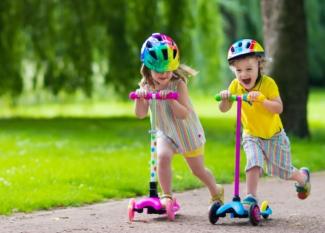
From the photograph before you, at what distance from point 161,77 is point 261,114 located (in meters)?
0.86

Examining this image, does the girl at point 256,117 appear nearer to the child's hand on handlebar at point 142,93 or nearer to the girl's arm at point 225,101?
the girl's arm at point 225,101

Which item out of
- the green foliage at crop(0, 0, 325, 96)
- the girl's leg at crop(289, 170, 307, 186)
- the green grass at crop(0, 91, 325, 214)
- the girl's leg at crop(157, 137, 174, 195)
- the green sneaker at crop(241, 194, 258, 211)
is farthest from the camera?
the green foliage at crop(0, 0, 325, 96)

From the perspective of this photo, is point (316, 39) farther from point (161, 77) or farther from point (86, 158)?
point (161, 77)

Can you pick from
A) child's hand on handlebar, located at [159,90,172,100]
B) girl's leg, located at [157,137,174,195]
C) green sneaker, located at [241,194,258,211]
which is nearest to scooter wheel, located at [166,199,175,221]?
girl's leg, located at [157,137,174,195]

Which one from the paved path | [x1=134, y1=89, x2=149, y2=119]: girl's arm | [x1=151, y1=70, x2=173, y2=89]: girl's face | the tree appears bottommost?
the paved path

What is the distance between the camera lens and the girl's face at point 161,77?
6.94 metres

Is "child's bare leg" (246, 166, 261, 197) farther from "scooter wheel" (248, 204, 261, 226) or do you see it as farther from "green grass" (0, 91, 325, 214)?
"green grass" (0, 91, 325, 214)

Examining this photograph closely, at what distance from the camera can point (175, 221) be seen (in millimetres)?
6852

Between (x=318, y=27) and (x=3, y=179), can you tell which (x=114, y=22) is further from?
(x=318, y=27)

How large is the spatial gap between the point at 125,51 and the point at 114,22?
2.12 ft

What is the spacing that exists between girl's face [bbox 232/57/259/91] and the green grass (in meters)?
2.12

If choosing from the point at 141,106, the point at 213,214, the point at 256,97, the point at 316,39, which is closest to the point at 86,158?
the point at 141,106

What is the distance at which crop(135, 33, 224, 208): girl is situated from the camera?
6.89m

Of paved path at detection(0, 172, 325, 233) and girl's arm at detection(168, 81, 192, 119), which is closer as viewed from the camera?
paved path at detection(0, 172, 325, 233)
